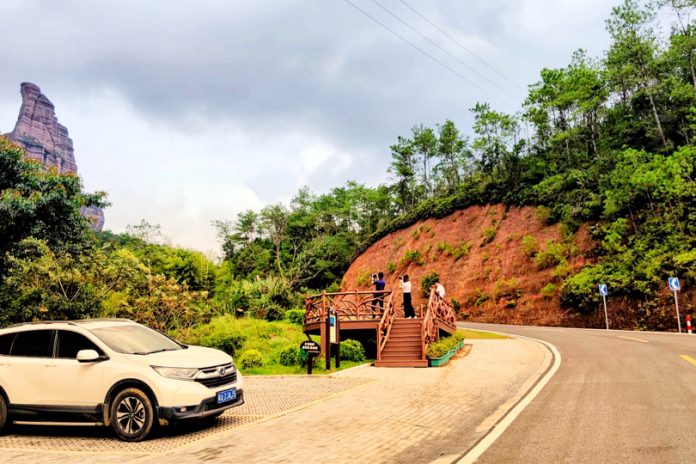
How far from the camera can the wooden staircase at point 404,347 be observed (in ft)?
43.3

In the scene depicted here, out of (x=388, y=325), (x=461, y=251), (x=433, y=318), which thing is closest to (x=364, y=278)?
(x=461, y=251)

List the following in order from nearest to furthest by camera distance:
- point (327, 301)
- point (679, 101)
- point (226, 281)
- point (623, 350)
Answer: point (623, 350)
point (327, 301)
point (679, 101)
point (226, 281)

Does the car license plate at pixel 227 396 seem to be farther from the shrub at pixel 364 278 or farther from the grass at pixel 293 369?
the shrub at pixel 364 278

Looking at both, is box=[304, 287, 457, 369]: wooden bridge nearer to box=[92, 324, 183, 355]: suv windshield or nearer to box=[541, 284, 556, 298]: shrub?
box=[92, 324, 183, 355]: suv windshield

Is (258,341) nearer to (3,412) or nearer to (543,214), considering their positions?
(3,412)

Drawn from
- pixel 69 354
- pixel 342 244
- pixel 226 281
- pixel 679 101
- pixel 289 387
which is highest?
pixel 679 101

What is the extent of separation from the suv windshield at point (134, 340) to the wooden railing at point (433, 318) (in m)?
8.11

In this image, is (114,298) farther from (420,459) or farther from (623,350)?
(623,350)

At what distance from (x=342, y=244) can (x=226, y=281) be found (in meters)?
25.2

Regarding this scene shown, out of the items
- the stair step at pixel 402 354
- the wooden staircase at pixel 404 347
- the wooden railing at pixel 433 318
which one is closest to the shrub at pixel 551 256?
the wooden railing at pixel 433 318

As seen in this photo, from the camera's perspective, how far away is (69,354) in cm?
639

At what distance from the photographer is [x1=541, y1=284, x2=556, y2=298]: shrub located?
29625 mm

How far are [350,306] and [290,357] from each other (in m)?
3.55

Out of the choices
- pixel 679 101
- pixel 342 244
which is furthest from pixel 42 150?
pixel 679 101
